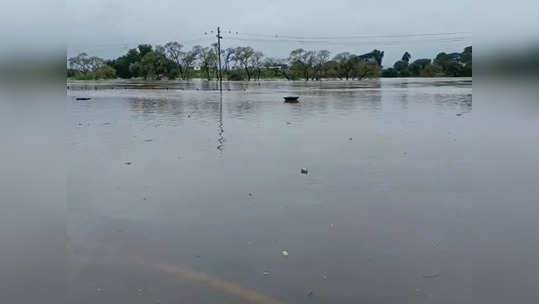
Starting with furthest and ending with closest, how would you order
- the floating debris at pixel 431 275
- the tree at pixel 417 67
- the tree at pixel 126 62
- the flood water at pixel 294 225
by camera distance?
the tree at pixel 126 62, the tree at pixel 417 67, the floating debris at pixel 431 275, the flood water at pixel 294 225

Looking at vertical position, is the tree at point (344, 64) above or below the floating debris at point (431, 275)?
above

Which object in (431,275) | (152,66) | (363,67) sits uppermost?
(152,66)

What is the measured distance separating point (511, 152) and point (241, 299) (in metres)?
8.23

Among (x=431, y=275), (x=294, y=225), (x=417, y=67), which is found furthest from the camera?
(x=417, y=67)

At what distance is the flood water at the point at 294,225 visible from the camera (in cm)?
434

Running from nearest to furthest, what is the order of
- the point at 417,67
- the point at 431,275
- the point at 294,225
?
1. the point at 431,275
2. the point at 294,225
3. the point at 417,67

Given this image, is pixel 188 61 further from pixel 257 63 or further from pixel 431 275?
pixel 431 275

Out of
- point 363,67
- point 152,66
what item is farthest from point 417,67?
point 152,66

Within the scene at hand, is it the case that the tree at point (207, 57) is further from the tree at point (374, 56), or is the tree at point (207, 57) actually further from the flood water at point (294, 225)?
the flood water at point (294, 225)

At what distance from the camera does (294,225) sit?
5.92 metres

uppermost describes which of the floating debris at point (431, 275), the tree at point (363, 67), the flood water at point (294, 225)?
the tree at point (363, 67)

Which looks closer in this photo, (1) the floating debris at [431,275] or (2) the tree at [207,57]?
(1) the floating debris at [431,275]

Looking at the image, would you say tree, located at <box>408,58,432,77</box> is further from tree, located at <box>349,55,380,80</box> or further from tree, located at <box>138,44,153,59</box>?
tree, located at <box>138,44,153,59</box>

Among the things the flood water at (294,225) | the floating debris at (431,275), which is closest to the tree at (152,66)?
the flood water at (294,225)
